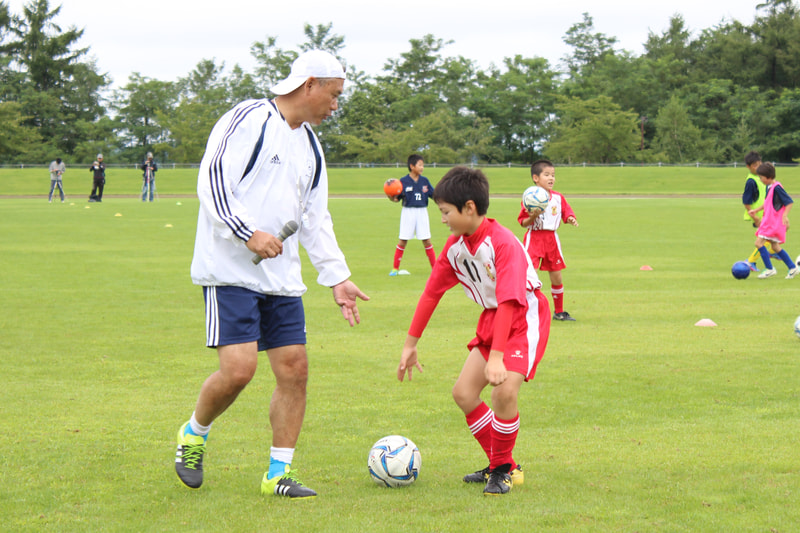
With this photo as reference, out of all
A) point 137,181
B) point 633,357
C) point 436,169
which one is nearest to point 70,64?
point 137,181

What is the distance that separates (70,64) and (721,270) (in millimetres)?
84444

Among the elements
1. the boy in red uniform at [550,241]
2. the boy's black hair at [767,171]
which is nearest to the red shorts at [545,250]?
the boy in red uniform at [550,241]

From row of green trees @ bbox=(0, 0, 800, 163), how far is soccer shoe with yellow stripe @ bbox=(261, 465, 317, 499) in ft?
233

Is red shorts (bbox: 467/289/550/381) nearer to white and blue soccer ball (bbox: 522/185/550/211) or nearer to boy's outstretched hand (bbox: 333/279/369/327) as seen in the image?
boy's outstretched hand (bbox: 333/279/369/327)

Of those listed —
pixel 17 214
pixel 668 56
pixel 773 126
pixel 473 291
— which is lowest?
pixel 17 214

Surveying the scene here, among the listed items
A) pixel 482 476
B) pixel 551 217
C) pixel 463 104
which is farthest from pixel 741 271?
pixel 463 104

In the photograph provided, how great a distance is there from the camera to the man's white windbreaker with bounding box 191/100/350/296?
4320mm

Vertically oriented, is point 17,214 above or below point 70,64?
below

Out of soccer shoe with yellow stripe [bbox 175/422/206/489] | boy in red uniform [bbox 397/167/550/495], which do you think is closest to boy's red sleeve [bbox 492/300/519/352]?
boy in red uniform [bbox 397/167/550/495]

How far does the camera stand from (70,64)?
87.9 meters

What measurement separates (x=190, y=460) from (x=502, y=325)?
1827 millimetres

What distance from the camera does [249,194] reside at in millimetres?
4488

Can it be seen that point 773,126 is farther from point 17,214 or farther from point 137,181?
point 17,214

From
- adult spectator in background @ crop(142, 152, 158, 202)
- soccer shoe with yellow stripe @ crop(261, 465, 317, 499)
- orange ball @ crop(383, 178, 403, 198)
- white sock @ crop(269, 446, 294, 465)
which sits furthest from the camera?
adult spectator in background @ crop(142, 152, 158, 202)
